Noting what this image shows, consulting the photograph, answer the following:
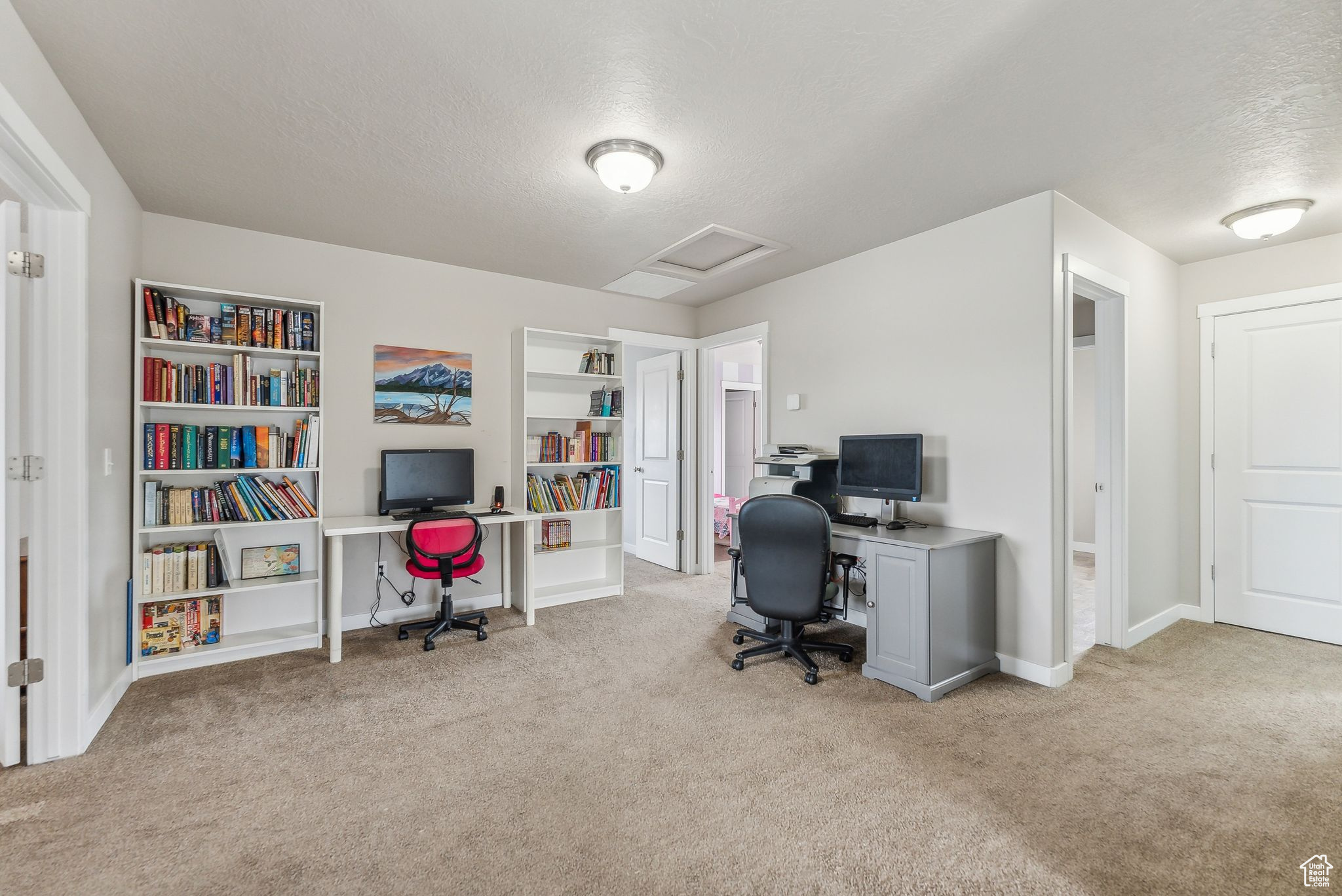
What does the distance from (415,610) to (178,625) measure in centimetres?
123

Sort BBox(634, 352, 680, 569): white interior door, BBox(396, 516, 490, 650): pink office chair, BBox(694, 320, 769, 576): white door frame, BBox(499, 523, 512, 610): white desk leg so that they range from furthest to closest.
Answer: BBox(634, 352, 680, 569): white interior door, BBox(694, 320, 769, 576): white door frame, BBox(499, 523, 512, 610): white desk leg, BBox(396, 516, 490, 650): pink office chair

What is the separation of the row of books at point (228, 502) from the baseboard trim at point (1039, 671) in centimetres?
391

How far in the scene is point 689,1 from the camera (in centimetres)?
172

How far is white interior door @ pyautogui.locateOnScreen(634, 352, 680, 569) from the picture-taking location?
5402 millimetres

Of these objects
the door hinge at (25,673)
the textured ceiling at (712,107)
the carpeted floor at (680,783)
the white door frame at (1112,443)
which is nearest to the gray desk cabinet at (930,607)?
the carpeted floor at (680,783)

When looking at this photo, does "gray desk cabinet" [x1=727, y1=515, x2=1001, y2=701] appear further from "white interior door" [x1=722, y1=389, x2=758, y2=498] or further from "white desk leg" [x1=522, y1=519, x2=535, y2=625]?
"white interior door" [x1=722, y1=389, x2=758, y2=498]

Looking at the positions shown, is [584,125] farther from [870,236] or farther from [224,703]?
[224,703]

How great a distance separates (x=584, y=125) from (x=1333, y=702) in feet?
13.7

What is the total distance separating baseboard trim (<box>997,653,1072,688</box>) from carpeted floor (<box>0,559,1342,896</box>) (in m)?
0.07

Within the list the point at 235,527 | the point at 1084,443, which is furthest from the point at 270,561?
the point at 1084,443

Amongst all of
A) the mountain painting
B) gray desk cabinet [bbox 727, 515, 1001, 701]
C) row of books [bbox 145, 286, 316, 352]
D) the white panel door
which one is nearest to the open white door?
row of books [bbox 145, 286, 316, 352]

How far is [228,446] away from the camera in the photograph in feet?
10.8

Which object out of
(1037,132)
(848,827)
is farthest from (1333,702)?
(1037,132)

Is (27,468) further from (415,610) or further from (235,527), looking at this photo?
(415,610)
